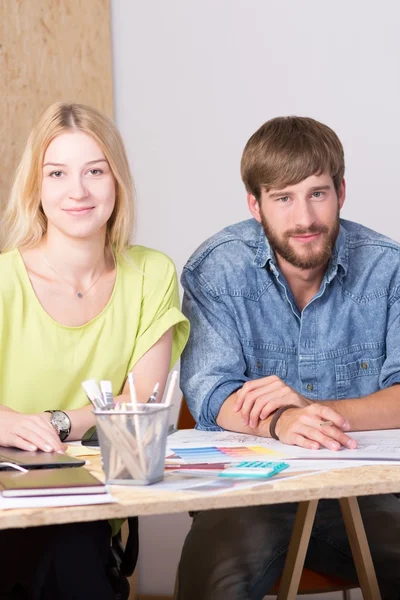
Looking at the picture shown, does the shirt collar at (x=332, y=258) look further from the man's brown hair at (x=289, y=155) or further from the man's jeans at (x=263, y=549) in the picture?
the man's jeans at (x=263, y=549)

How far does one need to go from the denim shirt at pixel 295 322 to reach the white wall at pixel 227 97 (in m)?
1.02

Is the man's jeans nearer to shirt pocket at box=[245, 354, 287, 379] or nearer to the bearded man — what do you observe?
the bearded man

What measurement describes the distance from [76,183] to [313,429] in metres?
0.73

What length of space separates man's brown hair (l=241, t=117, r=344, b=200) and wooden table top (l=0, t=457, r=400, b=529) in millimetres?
980

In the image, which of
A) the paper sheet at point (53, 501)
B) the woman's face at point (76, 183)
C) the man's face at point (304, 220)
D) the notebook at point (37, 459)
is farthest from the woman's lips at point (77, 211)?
the paper sheet at point (53, 501)

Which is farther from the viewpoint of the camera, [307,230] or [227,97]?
[227,97]

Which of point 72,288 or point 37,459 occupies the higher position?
point 72,288

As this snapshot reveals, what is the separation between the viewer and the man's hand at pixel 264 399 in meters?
1.87

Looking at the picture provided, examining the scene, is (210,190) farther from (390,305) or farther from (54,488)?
(54,488)

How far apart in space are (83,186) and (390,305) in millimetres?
808

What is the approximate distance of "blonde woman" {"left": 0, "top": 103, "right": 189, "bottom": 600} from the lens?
1993 millimetres

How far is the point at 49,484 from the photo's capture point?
4.04 feet

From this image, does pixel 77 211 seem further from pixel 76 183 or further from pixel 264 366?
pixel 264 366

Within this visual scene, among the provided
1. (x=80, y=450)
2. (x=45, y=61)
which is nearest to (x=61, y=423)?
(x=80, y=450)
